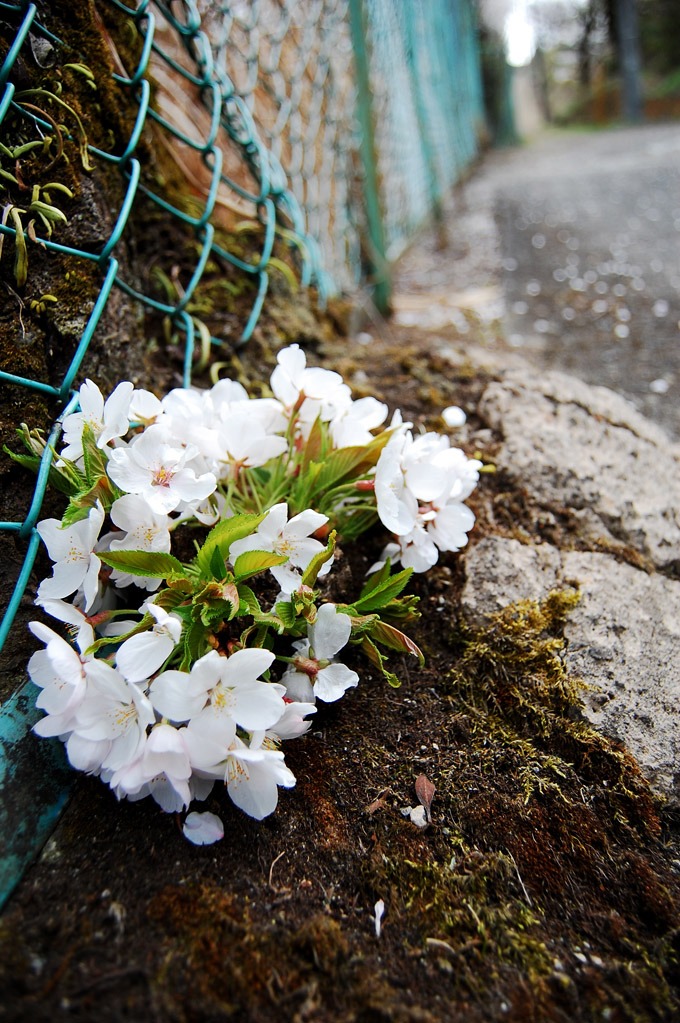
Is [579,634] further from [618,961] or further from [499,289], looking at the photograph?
[499,289]

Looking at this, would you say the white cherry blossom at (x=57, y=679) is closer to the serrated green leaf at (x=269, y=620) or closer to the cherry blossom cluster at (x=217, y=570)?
the cherry blossom cluster at (x=217, y=570)

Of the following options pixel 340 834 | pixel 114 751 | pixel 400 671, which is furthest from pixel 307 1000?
pixel 400 671

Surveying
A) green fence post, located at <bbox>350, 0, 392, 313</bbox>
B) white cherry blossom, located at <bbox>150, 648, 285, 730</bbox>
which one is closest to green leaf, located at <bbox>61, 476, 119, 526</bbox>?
white cherry blossom, located at <bbox>150, 648, 285, 730</bbox>

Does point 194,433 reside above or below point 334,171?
below

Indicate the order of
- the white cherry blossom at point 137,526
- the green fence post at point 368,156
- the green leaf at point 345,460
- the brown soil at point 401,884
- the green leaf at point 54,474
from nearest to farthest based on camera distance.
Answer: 1. the brown soil at point 401,884
2. the white cherry blossom at point 137,526
3. the green leaf at point 54,474
4. the green leaf at point 345,460
5. the green fence post at point 368,156

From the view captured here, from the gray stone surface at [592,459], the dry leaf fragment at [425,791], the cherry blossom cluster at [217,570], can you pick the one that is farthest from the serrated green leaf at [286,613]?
the gray stone surface at [592,459]

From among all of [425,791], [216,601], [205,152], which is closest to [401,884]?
[425,791]
